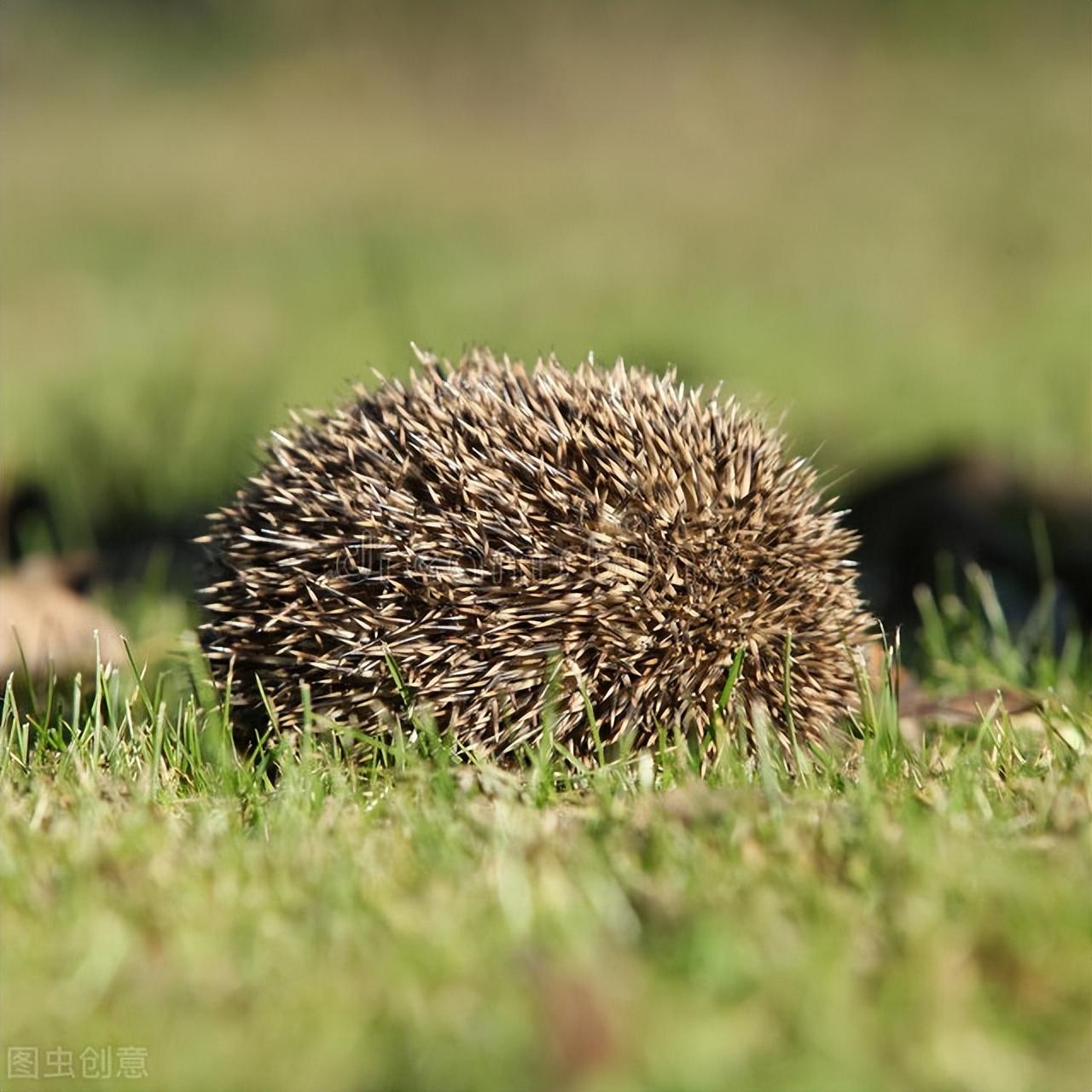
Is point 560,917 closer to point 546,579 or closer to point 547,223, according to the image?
point 546,579

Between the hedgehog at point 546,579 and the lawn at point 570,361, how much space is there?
15cm

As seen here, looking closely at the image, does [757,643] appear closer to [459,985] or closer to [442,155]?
[459,985]

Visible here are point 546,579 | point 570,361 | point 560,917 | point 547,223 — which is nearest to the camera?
point 560,917

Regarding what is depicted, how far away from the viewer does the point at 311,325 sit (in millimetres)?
10836

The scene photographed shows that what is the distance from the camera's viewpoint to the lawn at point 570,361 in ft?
8.43

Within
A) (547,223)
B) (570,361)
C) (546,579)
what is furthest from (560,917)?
(547,223)

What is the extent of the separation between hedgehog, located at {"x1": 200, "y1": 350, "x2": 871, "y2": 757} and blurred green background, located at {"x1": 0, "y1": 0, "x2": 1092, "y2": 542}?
0.86 m

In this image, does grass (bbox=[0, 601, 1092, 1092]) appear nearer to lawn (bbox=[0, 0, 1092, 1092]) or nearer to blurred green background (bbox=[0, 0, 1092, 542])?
lawn (bbox=[0, 0, 1092, 1092])

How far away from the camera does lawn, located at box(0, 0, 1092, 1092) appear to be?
2.57 metres

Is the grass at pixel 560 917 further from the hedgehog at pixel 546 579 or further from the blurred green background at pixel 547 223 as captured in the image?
the blurred green background at pixel 547 223

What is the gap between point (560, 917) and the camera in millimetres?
2844

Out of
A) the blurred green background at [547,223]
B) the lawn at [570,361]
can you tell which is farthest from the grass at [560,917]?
the blurred green background at [547,223]

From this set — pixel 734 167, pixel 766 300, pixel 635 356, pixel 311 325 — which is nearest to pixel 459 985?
pixel 635 356

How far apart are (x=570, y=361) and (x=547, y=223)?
17.7ft
